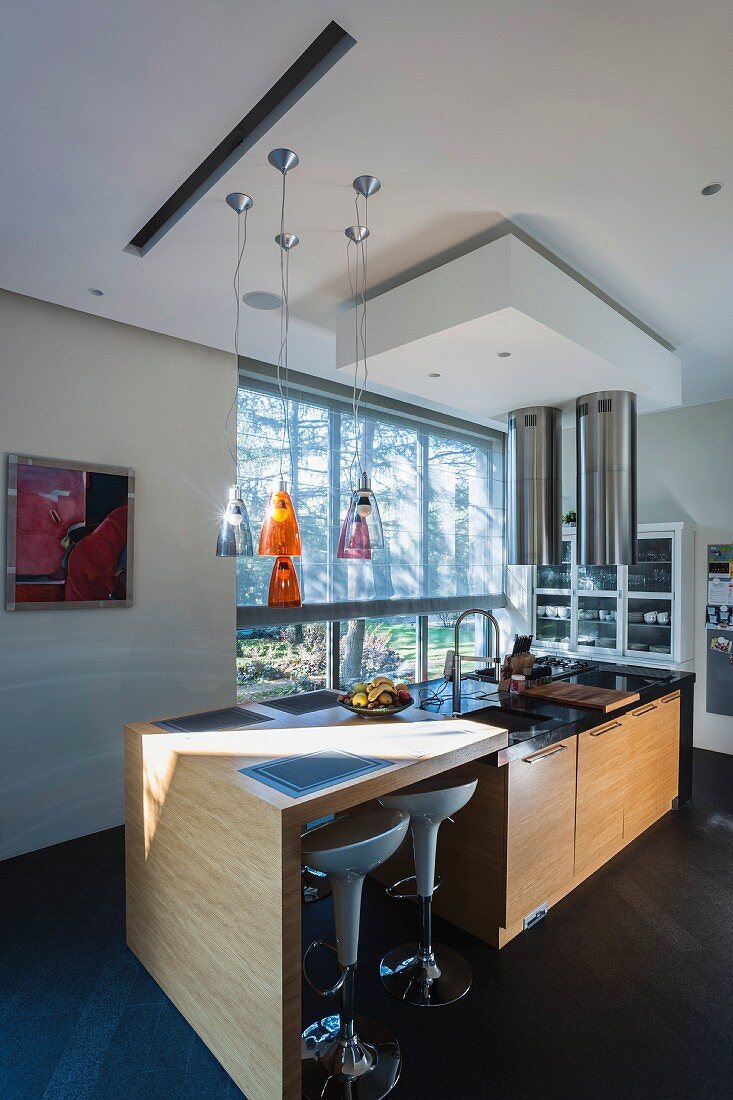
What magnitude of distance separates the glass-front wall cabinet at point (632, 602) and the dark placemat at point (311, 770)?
10.5 feet

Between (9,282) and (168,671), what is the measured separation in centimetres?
209

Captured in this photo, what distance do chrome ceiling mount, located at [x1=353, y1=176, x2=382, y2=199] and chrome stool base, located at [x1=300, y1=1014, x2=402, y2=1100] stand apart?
8.64 ft

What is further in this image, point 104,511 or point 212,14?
point 104,511

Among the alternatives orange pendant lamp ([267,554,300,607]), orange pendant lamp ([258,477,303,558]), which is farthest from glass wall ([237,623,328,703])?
orange pendant lamp ([258,477,303,558])

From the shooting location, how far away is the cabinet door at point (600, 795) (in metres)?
2.63

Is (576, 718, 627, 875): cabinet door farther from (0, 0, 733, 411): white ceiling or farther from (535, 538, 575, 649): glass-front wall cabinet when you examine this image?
(535, 538, 575, 649): glass-front wall cabinet

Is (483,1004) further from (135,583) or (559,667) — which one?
(135,583)

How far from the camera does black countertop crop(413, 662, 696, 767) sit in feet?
7.53

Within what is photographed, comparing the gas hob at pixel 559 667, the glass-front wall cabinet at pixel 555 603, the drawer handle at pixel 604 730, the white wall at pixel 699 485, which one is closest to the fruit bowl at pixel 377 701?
the drawer handle at pixel 604 730

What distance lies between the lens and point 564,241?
238 cm

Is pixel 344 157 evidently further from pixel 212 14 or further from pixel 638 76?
pixel 638 76

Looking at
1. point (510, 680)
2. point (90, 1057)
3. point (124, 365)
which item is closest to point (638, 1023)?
point (510, 680)

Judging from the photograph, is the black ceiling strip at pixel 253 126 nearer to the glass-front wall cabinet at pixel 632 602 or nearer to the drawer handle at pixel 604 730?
the drawer handle at pixel 604 730

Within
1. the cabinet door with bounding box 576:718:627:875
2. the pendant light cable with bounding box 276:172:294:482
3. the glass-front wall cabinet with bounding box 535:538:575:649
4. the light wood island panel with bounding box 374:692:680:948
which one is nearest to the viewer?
the light wood island panel with bounding box 374:692:680:948
